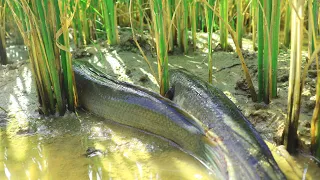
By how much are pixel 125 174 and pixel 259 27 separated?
133 cm

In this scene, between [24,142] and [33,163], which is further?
[24,142]

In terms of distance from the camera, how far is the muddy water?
2123 millimetres

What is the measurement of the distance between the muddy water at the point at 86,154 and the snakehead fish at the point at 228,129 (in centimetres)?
22

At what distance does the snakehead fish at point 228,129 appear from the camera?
5.77ft

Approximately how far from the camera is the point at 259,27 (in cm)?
251

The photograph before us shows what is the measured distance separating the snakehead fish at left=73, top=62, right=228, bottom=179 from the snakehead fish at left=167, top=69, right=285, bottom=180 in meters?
0.07

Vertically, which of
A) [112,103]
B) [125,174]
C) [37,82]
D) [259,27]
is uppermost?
[259,27]

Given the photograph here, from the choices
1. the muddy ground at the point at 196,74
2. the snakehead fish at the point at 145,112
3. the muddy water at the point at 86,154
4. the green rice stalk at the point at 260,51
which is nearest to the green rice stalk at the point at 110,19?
the muddy ground at the point at 196,74

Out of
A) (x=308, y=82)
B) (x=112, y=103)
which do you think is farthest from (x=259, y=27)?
(x=112, y=103)

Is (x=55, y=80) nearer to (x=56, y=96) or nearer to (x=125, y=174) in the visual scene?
(x=56, y=96)

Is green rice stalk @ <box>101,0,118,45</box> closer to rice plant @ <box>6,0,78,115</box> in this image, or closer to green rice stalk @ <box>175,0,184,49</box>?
green rice stalk @ <box>175,0,184,49</box>

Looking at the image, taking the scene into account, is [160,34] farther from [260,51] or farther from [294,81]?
[294,81]

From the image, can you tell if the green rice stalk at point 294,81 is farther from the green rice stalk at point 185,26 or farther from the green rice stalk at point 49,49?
the green rice stalk at point 185,26

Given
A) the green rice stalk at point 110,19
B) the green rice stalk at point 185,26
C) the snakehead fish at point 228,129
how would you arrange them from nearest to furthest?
1. the snakehead fish at point 228,129
2. the green rice stalk at point 185,26
3. the green rice stalk at point 110,19
